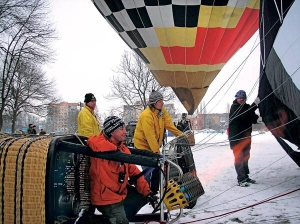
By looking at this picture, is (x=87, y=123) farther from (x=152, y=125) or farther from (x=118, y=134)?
(x=118, y=134)

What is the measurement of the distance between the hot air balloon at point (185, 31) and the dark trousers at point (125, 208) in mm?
5135

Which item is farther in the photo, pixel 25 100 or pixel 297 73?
pixel 25 100

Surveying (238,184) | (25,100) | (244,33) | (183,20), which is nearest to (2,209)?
(238,184)

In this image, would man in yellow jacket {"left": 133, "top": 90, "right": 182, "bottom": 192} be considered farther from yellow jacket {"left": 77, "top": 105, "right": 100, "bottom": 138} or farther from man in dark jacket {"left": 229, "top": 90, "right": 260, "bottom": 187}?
man in dark jacket {"left": 229, "top": 90, "right": 260, "bottom": 187}

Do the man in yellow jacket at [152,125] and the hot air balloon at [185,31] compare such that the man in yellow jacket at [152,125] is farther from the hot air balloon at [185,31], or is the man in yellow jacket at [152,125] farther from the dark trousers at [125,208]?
the hot air balloon at [185,31]

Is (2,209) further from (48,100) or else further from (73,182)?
(48,100)

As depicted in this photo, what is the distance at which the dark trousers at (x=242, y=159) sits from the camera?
509 cm

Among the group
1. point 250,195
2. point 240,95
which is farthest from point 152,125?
point 240,95

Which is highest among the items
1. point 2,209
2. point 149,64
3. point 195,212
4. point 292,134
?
point 149,64

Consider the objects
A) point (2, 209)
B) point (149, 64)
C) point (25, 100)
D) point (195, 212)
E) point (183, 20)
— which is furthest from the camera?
point (25, 100)

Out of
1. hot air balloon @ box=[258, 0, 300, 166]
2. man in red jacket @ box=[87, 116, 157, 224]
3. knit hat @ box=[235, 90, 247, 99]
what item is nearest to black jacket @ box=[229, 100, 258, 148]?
knit hat @ box=[235, 90, 247, 99]

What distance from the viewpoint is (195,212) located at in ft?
12.3

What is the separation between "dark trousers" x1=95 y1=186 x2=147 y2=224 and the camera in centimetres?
237

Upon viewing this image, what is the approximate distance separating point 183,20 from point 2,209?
6077mm
